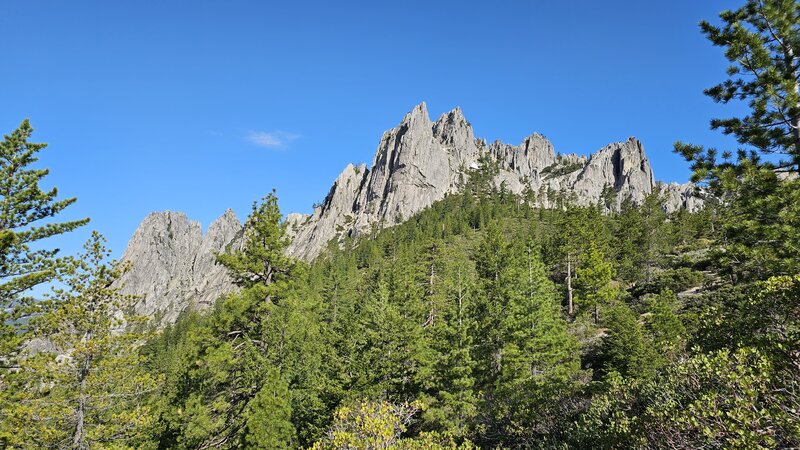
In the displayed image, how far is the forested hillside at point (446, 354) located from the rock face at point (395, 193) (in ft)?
358

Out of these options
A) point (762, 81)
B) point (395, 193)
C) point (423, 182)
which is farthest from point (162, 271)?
point (762, 81)

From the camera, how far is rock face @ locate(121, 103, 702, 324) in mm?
149125

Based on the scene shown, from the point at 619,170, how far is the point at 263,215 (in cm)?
20166

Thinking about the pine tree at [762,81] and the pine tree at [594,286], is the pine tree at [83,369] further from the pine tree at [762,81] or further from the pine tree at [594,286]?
the pine tree at [594,286]

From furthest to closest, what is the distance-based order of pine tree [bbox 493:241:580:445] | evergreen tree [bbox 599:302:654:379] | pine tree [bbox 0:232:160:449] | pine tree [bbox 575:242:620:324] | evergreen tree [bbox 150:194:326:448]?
1. pine tree [bbox 575:242:620:324]
2. evergreen tree [bbox 599:302:654:379]
3. pine tree [bbox 493:241:580:445]
4. evergreen tree [bbox 150:194:326:448]
5. pine tree [bbox 0:232:160:449]

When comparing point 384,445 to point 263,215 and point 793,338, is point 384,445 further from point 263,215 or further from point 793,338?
point 263,215

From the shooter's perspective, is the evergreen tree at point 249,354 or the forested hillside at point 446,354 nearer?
the forested hillside at point 446,354

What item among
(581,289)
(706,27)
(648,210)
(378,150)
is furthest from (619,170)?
(706,27)

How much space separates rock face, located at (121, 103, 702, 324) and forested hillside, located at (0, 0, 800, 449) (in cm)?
10904

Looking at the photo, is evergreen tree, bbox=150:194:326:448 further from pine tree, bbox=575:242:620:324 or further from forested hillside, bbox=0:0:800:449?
pine tree, bbox=575:242:620:324

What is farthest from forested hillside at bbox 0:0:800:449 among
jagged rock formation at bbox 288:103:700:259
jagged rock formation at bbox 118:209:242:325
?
jagged rock formation at bbox 118:209:242:325

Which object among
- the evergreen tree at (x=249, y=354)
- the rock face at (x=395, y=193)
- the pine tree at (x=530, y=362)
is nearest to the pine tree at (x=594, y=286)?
the pine tree at (x=530, y=362)

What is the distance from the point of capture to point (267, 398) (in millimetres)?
18703

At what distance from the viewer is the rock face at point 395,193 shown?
149125 millimetres
